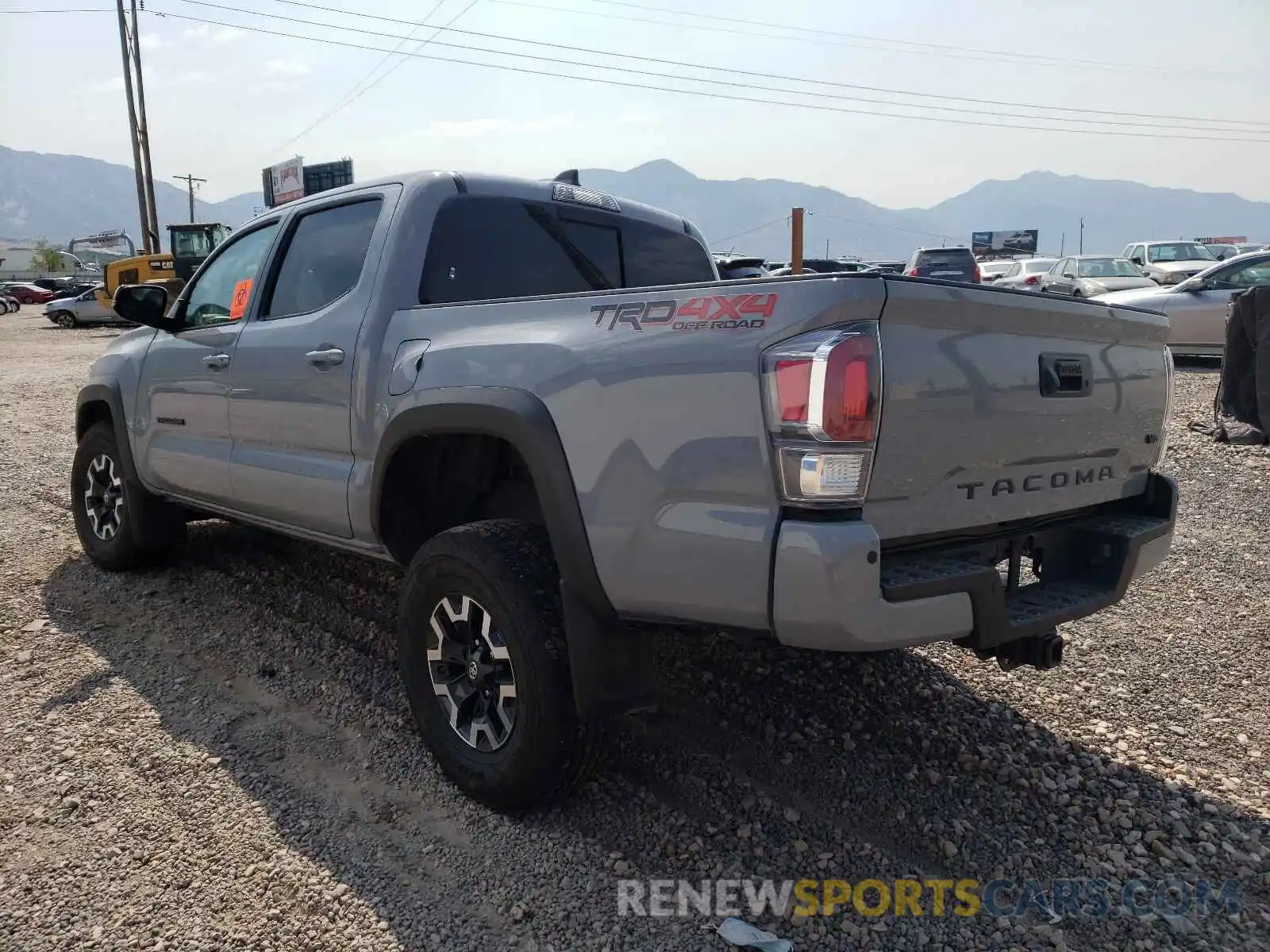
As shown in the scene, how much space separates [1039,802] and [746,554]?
59.1 inches

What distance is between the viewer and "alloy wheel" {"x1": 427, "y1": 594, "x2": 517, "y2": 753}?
2.86 meters

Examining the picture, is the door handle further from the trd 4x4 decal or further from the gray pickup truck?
the trd 4x4 decal

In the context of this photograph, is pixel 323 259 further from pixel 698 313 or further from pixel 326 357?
pixel 698 313

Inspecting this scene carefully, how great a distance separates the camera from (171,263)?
29172mm

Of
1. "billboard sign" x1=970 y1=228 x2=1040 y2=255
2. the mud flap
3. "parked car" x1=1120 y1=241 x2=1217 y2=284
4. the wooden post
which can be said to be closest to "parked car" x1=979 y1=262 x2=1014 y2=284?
"parked car" x1=1120 y1=241 x2=1217 y2=284

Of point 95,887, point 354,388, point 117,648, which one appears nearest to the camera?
point 95,887

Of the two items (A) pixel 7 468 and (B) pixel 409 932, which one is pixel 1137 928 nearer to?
(B) pixel 409 932

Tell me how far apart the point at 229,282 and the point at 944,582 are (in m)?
3.71

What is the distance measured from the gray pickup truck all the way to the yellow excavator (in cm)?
2677

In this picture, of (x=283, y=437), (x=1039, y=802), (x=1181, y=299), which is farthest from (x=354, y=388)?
(x=1181, y=299)

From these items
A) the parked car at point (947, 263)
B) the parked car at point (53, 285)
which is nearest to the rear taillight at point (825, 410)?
the parked car at point (947, 263)

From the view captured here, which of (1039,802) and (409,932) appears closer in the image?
(409,932)

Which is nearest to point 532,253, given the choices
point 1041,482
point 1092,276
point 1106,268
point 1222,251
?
point 1041,482

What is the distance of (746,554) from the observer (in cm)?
228
